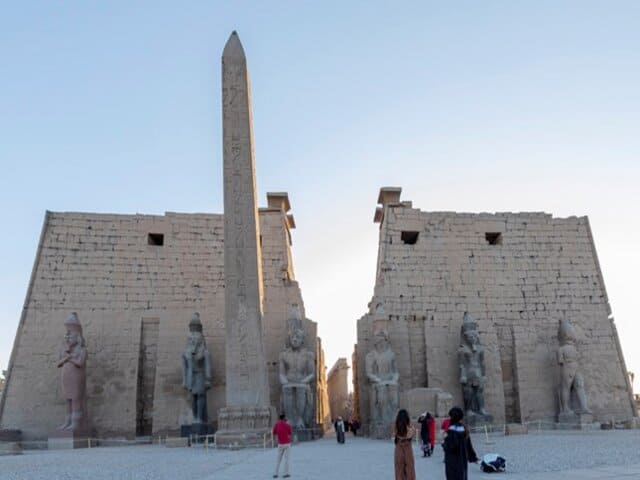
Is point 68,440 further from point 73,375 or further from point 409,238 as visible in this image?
point 409,238

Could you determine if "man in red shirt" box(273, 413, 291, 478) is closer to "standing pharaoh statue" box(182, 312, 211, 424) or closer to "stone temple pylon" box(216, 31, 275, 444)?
"stone temple pylon" box(216, 31, 275, 444)

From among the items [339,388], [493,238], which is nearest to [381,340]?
[493,238]

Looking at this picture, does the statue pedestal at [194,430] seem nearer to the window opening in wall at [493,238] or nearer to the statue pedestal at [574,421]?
the statue pedestal at [574,421]

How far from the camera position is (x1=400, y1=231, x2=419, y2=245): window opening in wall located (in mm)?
17062

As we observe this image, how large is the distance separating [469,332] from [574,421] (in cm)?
286

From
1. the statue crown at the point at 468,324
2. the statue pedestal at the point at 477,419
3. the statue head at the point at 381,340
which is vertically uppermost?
the statue crown at the point at 468,324

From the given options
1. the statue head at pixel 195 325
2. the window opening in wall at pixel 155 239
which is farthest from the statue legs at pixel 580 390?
the window opening in wall at pixel 155 239

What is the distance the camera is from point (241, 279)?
11398mm

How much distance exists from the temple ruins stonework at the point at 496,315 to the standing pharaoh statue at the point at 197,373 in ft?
11.3

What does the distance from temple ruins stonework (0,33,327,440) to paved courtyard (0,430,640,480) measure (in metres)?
3.93

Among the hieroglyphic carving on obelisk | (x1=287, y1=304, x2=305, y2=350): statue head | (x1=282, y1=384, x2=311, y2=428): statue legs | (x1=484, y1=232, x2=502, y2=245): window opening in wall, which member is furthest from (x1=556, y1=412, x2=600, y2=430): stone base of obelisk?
the hieroglyphic carving on obelisk

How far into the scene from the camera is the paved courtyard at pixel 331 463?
6815mm

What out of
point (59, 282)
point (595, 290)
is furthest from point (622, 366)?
point (59, 282)

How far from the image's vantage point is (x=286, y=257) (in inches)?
656
